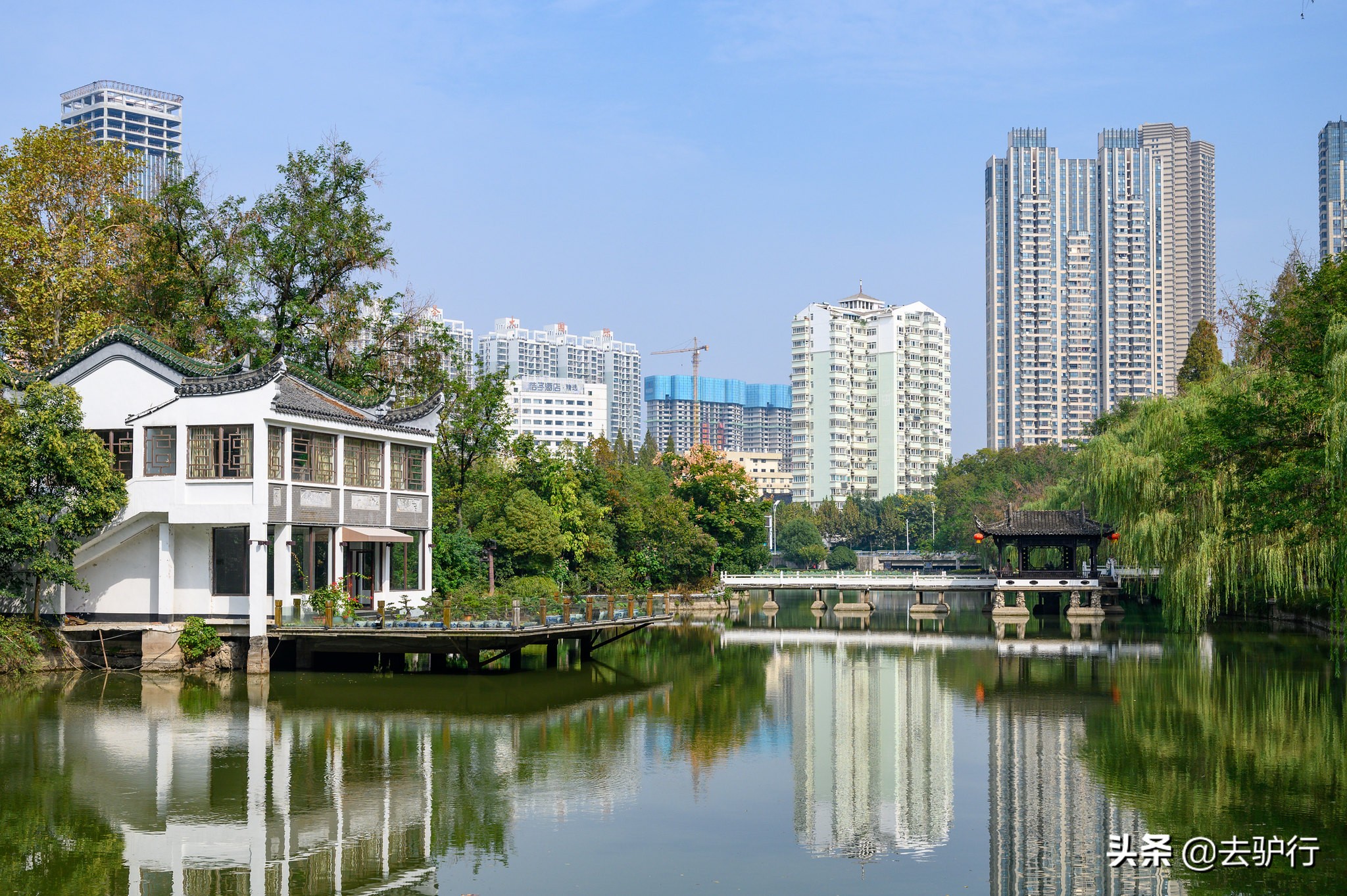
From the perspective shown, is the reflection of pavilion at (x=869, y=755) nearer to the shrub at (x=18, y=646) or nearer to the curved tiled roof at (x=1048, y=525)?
the shrub at (x=18, y=646)

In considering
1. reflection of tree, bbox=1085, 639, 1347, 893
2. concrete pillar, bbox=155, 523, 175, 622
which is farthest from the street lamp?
concrete pillar, bbox=155, 523, 175, 622

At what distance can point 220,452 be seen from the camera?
96.0 feet

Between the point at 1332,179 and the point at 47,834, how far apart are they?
18599 centimetres

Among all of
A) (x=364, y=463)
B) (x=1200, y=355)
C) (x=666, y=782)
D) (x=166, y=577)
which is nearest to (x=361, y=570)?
(x=364, y=463)

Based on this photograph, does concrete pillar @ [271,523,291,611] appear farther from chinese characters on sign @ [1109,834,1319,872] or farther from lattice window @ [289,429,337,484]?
chinese characters on sign @ [1109,834,1319,872]

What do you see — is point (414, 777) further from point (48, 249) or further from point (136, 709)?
point (48, 249)

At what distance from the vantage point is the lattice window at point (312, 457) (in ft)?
98.2

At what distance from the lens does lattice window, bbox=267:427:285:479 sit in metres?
29.0

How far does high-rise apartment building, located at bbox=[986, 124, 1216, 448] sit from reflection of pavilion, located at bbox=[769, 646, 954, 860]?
426 ft

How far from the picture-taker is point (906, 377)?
155 metres

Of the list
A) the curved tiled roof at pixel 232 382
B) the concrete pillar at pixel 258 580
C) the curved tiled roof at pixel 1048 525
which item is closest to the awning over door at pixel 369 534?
the concrete pillar at pixel 258 580

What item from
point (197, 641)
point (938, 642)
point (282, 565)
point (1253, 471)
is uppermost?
point (1253, 471)

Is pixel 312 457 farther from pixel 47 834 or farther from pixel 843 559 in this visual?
pixel 843 559

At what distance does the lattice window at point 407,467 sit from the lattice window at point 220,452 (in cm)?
494
